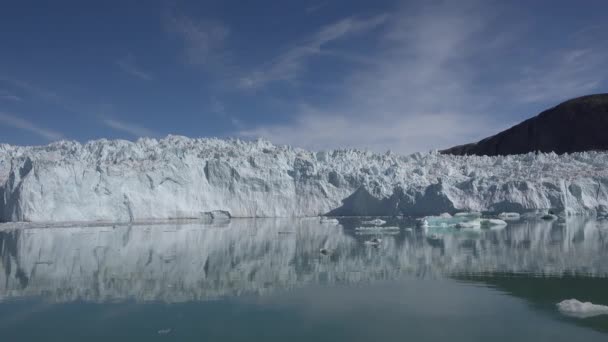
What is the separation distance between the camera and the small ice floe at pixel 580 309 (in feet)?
16.4

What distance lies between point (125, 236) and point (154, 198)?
799cm

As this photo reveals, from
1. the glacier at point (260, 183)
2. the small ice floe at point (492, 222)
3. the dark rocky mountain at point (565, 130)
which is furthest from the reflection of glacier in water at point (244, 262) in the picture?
the dark rocky mountain at point (565, 130)

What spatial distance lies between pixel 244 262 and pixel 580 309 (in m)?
5.64

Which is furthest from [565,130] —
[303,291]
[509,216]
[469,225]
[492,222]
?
[303,291]

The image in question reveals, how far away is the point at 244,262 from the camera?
920 centimetres

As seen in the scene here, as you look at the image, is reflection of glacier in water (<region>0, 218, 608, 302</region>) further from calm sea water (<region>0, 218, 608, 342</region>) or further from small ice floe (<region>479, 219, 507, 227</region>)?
small ice floe (<region>479, 219, 507, 227</region>)

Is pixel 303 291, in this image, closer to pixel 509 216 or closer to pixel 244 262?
pixel 244 262

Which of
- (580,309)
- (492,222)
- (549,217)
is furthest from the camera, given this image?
(549,217)

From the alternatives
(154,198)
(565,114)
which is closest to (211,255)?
(154,198)

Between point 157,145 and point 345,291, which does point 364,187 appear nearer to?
point 157,145

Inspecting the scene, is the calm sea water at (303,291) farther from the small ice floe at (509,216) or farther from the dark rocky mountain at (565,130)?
the dark rocky mountain at (565,130)

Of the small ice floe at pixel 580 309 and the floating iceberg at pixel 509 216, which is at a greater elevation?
the floating iceberg at pixel 509 216

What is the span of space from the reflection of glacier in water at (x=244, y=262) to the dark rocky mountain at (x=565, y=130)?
36510 mm

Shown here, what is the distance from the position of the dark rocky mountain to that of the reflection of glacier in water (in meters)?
36.5
